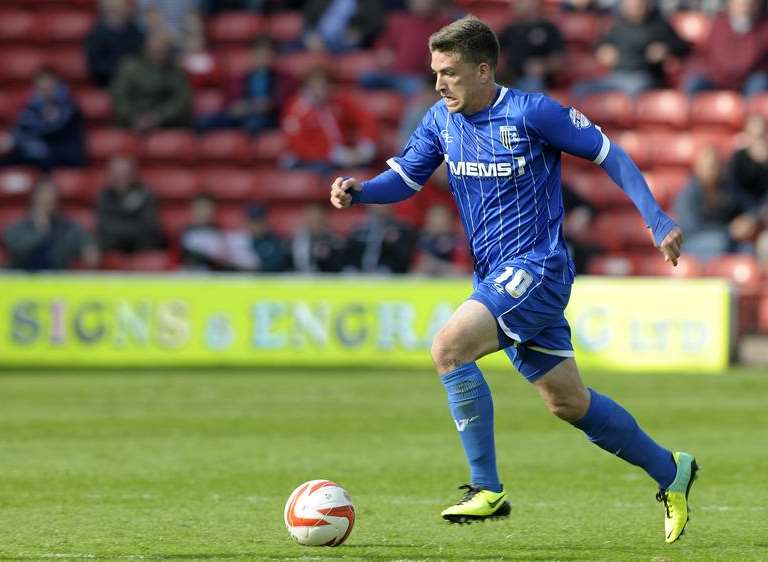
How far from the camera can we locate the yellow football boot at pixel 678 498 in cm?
Answer: 601

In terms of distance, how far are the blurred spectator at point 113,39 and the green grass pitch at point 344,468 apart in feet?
18.7

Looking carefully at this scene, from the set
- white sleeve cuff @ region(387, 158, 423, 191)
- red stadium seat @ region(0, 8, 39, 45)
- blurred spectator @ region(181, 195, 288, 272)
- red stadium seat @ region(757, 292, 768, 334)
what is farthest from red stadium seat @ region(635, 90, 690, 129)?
white sleeve cuff @ region(387, 158, 423, 191)

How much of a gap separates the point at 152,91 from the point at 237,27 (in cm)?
212

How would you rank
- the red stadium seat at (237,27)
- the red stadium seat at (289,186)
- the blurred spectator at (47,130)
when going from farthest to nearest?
the red stadium seat at (237,27) → the red stadium seat at (289,186) → the blurred spectator at (47,130)

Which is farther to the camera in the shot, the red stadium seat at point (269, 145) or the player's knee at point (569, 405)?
the red stadium seat at point (269, 145)

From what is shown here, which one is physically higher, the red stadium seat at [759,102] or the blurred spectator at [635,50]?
the blurred spectator at [635,50]

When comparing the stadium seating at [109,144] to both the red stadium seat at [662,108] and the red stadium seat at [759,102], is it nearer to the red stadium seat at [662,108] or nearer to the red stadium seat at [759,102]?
the red stadium seat at [662,108]

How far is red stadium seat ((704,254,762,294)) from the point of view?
16219mm

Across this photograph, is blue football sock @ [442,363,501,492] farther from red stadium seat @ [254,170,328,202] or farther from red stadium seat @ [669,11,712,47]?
red stadium seat @ [669,11,712,47]

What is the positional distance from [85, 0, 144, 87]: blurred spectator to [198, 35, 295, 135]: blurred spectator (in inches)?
50.5

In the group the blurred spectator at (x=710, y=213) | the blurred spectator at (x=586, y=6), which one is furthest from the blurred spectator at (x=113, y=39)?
the blurred spectator at (x=710, y=213)

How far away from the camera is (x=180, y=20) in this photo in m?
19.2

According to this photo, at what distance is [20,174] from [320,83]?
12.5 feet

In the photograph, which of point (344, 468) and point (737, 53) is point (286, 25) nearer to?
point (737, 53)
